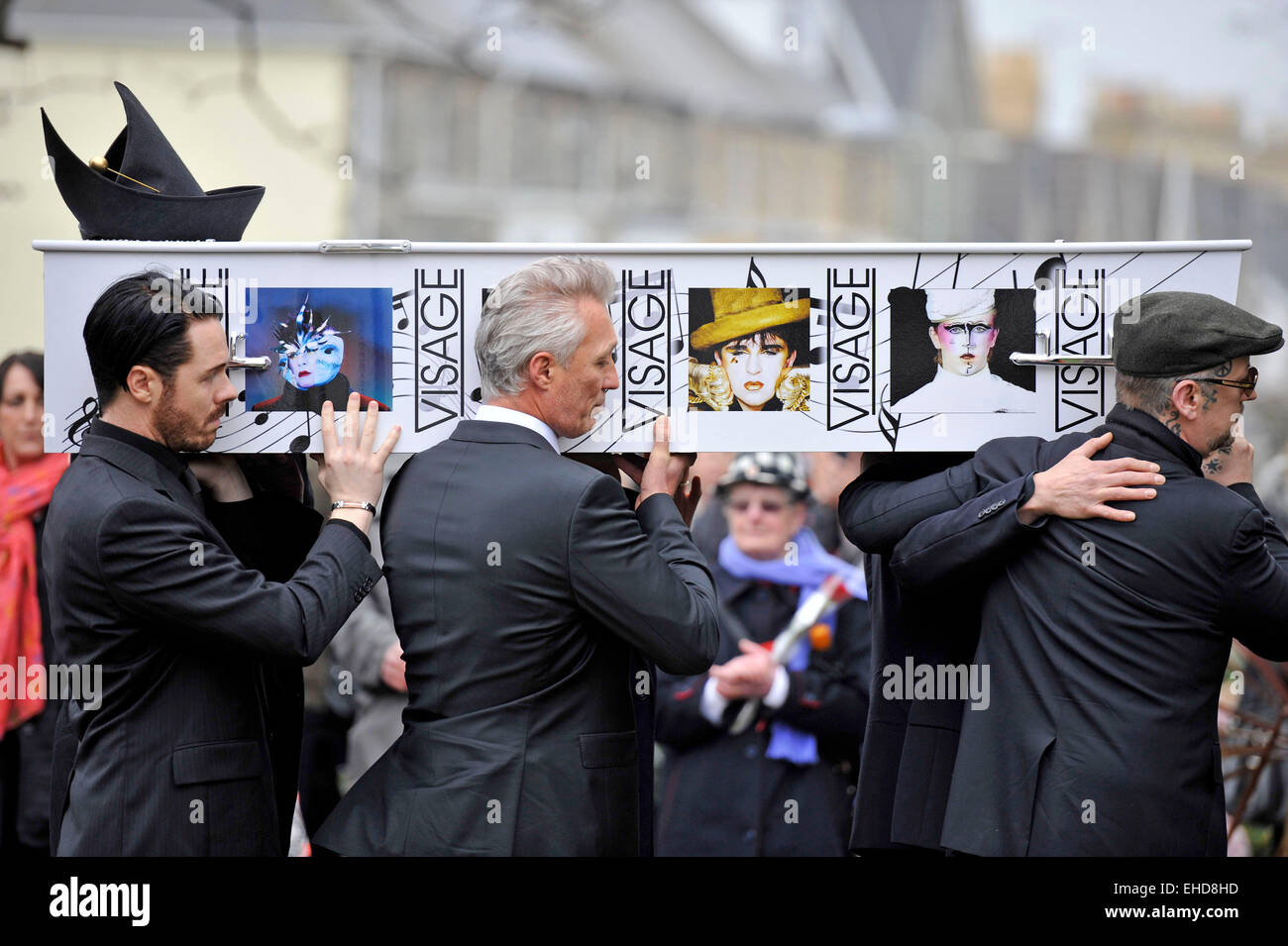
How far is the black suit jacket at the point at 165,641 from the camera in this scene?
9.39 ft

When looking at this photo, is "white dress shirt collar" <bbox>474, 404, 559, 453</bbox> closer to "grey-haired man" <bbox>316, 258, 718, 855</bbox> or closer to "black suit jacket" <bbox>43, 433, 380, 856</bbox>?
"grey-haired man" <bbox>316, 258, 718, 855</bbox>

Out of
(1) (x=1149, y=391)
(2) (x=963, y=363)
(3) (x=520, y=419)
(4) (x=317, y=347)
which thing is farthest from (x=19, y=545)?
(1) (x=1149, y=391)

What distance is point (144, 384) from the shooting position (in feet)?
9.91

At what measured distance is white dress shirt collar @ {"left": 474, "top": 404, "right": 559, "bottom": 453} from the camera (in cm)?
307

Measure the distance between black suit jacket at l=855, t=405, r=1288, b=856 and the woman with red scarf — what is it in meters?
3.25

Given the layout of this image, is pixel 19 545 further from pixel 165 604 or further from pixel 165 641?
pixel 165 604

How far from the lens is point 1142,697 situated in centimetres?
297

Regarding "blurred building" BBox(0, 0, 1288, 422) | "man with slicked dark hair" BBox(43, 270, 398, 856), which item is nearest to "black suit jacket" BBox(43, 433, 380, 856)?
"man with slicked dark hair" BBox(43, 270, 398, 856)

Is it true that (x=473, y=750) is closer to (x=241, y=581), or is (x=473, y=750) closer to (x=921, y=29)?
(x=241, y=581)

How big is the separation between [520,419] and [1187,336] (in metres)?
1.39

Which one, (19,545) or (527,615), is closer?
(527,615)

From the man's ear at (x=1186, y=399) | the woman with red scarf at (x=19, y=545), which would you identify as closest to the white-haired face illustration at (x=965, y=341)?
the man's ear at (x=1186, y=399)

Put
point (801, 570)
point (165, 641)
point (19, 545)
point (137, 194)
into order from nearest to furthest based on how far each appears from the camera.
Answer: point (165, 641) → point (137, 194) → point (19, 545) → point (801, 570)

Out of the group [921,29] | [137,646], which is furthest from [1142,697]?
[921,29]
